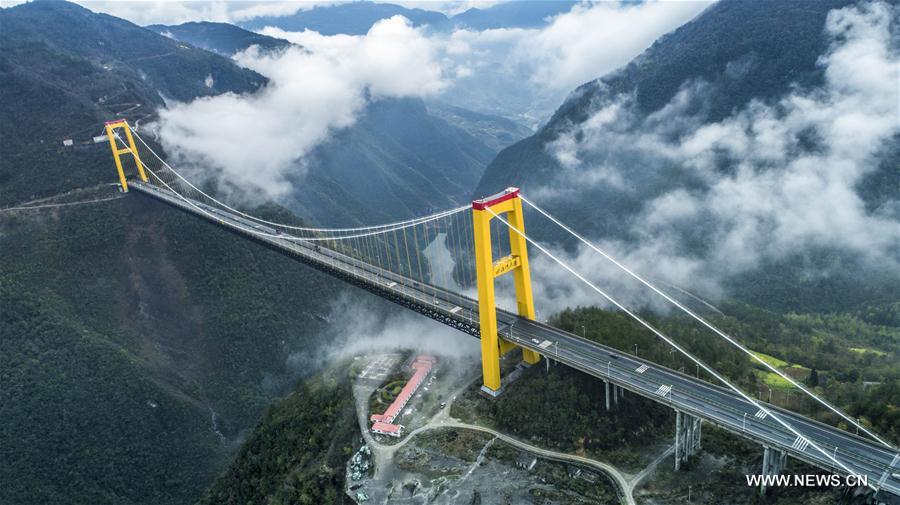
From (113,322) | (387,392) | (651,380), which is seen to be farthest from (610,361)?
(113,322)

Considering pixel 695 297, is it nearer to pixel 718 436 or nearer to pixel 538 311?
pixel 538 311

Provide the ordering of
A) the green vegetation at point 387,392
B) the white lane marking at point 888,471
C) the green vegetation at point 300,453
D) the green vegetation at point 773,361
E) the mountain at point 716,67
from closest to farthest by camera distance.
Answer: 1. the white lane marking at point 888,471
2. the green vegetation at point 300,453
3. the green vegetation at point 387,392
4. the green vegetation at point 773,361
5. the mountain at point 716,67

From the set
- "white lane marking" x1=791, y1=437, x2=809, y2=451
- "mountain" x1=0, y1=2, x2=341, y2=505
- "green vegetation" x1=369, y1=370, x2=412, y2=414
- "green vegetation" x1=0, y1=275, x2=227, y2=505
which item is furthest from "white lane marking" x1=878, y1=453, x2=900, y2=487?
"green vegetation" x1=0, y1=275, x2=227, y2=505

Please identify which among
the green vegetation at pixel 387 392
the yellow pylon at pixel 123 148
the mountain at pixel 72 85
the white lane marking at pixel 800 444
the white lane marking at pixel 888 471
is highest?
the mountain at pixel 72 85

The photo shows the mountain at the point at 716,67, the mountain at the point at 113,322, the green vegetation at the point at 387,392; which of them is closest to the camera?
the green vegetation at the point at 387,392

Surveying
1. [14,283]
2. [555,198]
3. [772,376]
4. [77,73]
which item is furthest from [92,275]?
[555,198]

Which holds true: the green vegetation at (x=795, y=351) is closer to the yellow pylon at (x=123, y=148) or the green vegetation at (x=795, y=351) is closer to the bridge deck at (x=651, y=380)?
the bridge deck at (x=651, y=380)

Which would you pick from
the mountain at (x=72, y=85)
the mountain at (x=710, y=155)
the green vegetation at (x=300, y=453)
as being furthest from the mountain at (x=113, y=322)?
the mountain at (x=710, y=155)
